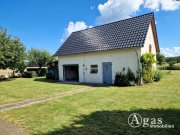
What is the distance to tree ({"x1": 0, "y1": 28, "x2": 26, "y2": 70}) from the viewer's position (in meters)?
26.3

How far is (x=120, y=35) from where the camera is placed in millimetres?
21000

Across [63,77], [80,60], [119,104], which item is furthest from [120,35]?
[119,104]

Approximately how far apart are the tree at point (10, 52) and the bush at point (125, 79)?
15.2 meters

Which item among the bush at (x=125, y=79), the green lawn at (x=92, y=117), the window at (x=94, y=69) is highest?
the window at (x=94, y=69)

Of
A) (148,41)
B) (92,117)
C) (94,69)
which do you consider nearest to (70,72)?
(94,69)

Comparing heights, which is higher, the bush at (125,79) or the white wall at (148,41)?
the white wall at (148,41)

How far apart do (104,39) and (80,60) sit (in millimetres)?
3677

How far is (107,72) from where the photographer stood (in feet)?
67.5

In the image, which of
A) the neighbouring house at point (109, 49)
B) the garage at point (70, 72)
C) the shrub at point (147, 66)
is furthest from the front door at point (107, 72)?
the garage at point (70, 72)

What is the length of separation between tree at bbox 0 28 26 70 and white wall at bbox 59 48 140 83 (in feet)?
24.2

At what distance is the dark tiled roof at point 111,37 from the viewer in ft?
63.4

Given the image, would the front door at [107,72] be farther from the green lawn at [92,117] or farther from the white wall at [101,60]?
the green lawn at [92,117]

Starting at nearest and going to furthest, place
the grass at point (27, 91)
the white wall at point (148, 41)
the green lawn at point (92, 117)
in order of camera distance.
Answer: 1. the green lawn at point (92, 117)
2. the grass at point (27, 91)
3. the white wall at point (148, 41)

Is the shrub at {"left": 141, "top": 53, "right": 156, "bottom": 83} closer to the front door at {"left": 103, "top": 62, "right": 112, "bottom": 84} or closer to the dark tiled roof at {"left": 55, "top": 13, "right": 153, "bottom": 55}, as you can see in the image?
the dark tiled roof at {"left": 55, "top": 13, "right": 153, "bottom": 55}
